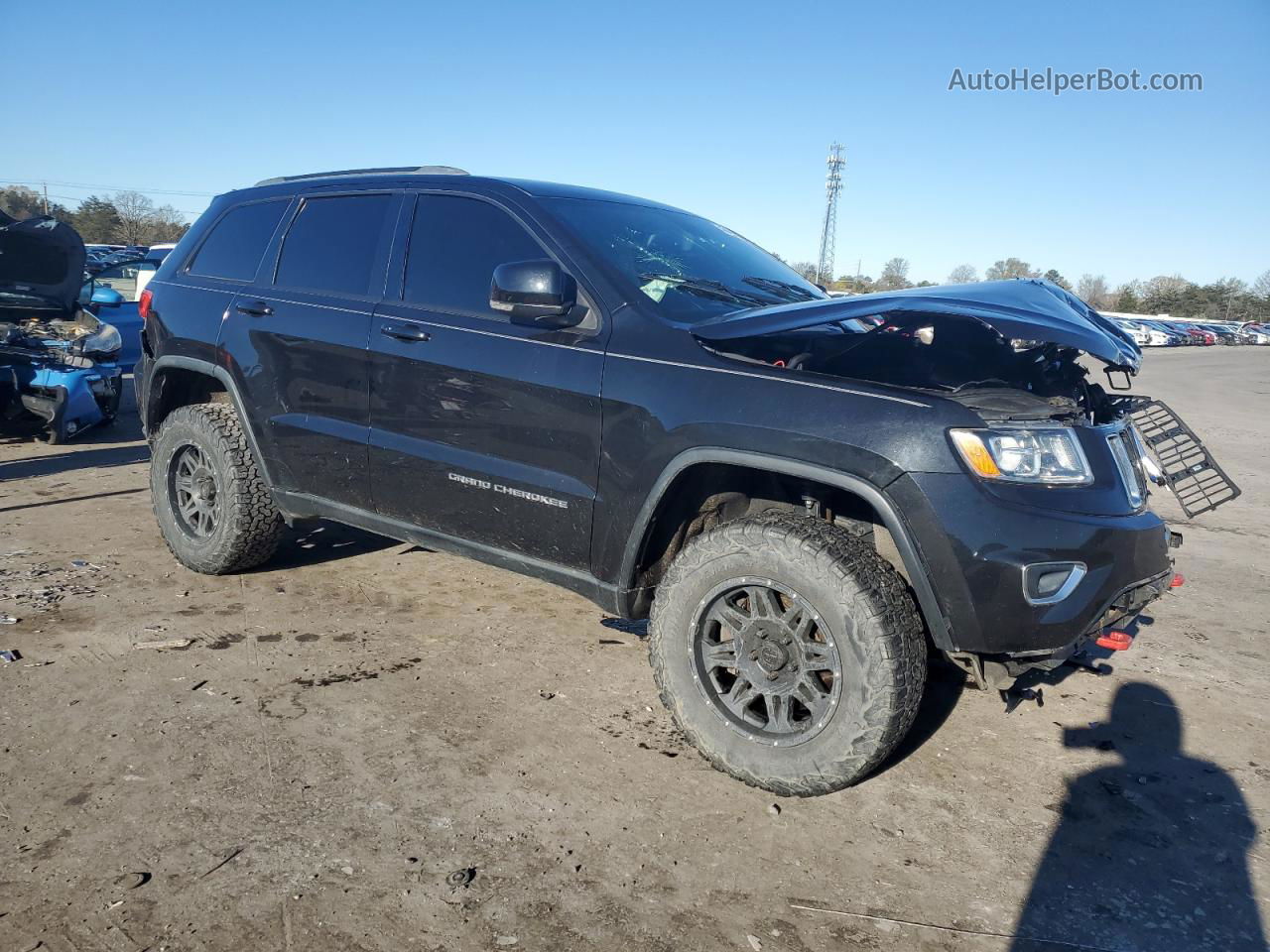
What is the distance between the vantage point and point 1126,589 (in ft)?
9.41

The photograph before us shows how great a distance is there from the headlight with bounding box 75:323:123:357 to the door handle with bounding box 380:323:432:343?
20.2 ft

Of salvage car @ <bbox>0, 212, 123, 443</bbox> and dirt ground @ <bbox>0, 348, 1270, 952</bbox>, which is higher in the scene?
salvage car @ <bbox>0, 212, 123, 443</bbox>

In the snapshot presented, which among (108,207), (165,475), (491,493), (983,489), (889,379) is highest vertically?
(108,207)

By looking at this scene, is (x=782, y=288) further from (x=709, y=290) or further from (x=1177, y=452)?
(x=1177, y=452)

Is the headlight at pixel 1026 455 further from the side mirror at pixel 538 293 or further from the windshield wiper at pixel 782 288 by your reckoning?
the windshield wiper at pixel 782 288

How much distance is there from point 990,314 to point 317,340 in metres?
2.80

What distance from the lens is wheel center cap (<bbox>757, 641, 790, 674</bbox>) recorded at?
304 cm

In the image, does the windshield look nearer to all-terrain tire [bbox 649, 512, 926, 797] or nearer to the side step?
all-terrain tire [bbox 649, 512, 926, 797]

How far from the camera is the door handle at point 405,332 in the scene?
3.80 meters

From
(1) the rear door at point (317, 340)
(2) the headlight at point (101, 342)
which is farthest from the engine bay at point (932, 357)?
(2) the headlight at point (101, 342)

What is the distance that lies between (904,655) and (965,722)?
1081 millimetres

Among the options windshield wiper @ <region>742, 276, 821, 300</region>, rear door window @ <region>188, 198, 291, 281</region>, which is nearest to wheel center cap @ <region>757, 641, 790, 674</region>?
windshield wiper @ <region>742, 276, 821, 300</region>

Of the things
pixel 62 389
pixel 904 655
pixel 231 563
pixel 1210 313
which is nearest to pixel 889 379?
pixel 904 655

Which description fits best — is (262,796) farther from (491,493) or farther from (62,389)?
(62,389)
